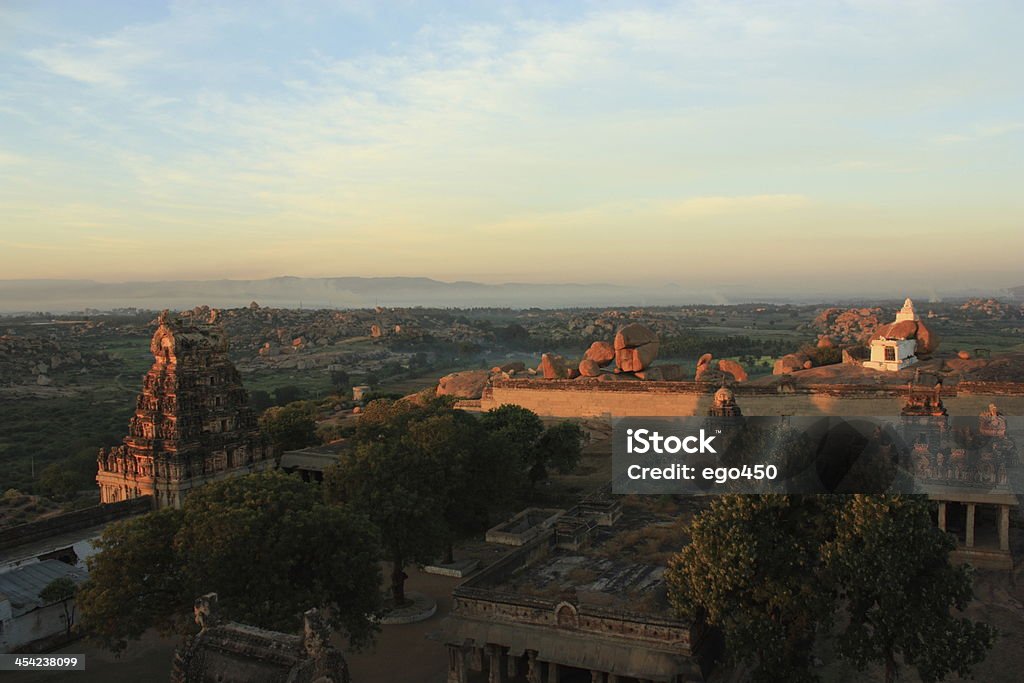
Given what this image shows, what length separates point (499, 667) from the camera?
19.6 m

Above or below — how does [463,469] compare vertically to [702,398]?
above

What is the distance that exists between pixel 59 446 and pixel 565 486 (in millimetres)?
45326

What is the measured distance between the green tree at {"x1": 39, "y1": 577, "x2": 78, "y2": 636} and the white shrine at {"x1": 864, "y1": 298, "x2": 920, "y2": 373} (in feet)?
187

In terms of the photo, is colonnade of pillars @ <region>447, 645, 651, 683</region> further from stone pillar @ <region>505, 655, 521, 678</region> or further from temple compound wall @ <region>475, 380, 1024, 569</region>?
→ temple compound wall @ <region>475, 380, 1024, 569</region>

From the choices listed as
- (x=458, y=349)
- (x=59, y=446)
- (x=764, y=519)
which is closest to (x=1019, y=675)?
(x=764, y=519)

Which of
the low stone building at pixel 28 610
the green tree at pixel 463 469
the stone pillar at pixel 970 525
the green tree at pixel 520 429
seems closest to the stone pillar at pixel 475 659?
the green tree at pixel 463 469

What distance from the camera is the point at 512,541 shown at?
3162 centimetres

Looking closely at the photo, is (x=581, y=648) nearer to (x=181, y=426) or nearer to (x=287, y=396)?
(x=181, y=426)

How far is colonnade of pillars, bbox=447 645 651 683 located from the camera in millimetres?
19094

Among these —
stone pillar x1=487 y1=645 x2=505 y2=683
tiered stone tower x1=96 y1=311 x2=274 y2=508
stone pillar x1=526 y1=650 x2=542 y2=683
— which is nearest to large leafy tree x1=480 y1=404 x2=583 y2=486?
tiered stone tower x1=96 y1=311 x2=274 y2=508

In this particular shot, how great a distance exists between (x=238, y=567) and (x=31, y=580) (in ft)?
39.2

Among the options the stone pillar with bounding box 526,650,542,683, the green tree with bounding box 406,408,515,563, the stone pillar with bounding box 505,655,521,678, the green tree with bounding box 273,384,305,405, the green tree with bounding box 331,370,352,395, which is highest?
Answer: the green tree with bounding box 406,408,515,563

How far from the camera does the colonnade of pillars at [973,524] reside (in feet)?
87.6

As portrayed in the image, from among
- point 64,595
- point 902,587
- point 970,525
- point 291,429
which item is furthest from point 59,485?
point 970,525
